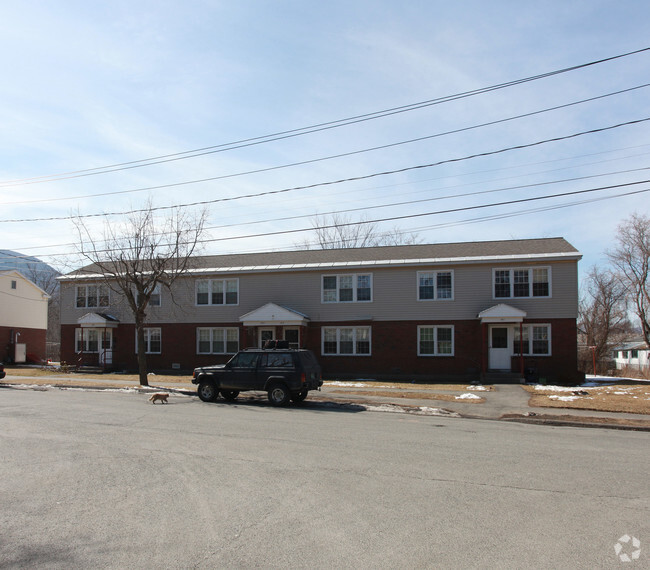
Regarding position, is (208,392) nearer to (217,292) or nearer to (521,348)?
(217,292)

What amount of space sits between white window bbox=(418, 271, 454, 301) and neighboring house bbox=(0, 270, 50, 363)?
33.6 m

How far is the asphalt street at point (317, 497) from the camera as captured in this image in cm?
527

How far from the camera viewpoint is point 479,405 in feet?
61.3

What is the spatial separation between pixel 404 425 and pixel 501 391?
10368 mm

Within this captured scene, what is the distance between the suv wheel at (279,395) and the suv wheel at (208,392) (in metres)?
2.23

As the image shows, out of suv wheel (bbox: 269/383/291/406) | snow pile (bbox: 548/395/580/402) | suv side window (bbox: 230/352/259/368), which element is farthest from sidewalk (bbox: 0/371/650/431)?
suv side window (bbox: 230/352/259/368)

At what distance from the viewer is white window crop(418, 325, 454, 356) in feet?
93.1

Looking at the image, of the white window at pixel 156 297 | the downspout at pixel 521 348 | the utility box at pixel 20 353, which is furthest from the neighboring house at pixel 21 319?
the downspout at pixel 521 348

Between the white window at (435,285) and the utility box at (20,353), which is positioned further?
the utility box at (20,353)

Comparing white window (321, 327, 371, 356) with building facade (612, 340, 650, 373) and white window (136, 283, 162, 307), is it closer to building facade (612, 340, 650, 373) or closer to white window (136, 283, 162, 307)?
white window (136, 283, 162, 307)

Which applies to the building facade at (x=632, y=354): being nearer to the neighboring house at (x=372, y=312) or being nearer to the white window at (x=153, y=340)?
the neighboring house at (x=372, y=312)

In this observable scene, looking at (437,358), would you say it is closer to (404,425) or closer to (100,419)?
(404,425)

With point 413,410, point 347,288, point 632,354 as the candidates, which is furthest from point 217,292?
point 632,354

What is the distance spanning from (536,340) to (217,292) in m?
17.5
